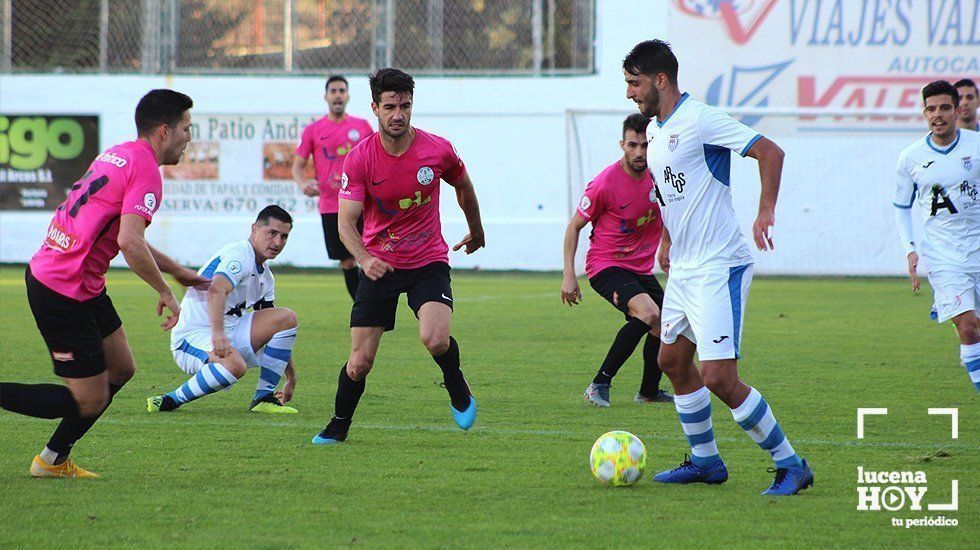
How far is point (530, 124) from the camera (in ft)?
70.0

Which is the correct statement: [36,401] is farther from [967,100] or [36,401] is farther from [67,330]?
[967,100]

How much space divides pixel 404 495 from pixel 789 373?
4.82m

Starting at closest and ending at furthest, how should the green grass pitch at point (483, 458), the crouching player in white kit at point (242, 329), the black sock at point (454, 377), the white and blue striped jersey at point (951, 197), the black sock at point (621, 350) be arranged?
1. the green grass pitch at point (483, 458)
2. the black sock at point (454, 377)
3. the crouching player in white kit at point (242, 329)
4. the white and blue striped jersey at point (951, 197)
5. the black sock at point (621, 350)

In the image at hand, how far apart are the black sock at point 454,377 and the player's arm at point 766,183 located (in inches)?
80.1

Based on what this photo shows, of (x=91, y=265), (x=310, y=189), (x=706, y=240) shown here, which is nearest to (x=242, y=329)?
(x=91, y=265)

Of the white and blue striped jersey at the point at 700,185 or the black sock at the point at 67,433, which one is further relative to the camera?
the black sock at the point at 67,433

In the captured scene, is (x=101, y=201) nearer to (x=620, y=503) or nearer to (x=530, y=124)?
(x=620, y=503)

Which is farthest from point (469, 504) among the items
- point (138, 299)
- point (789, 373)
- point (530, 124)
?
point (530, 124)

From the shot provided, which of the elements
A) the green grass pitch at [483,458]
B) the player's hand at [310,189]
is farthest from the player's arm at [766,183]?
the player's hand at [310,189]

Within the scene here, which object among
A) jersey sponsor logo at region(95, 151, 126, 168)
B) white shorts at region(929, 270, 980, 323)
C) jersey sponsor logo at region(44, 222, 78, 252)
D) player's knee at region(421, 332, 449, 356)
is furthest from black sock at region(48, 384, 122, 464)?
white shorts at region(929, 270, 980, 323)

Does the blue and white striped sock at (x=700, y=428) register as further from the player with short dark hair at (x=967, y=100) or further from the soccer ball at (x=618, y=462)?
the player with short dark hair at (x=967, y=100)

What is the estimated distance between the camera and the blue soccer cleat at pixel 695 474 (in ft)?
17.8

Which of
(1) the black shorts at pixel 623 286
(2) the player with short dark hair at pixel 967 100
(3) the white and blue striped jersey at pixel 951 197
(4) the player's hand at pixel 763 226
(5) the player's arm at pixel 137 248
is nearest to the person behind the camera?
(4) the player's hand at pixel 763 226

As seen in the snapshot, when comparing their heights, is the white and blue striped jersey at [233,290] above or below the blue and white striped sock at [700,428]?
above
